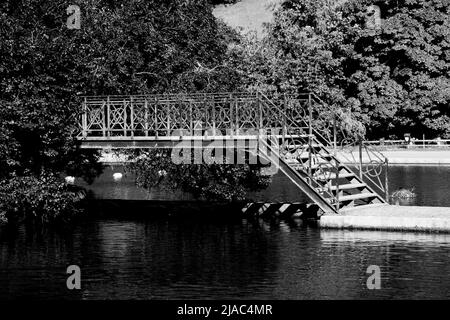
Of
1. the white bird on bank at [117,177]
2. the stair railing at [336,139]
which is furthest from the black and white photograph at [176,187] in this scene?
the white bird on bank at [117,177]

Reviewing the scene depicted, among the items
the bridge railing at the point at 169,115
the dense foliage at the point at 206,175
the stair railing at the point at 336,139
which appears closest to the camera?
the stair railing at the point at 336,139

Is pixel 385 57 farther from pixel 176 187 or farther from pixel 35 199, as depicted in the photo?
pixel 35 199

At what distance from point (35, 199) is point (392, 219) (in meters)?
11.4

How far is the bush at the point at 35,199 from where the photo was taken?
3086 cm

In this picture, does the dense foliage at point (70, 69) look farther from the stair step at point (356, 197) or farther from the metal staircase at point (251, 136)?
the stair step at point (356, 197)

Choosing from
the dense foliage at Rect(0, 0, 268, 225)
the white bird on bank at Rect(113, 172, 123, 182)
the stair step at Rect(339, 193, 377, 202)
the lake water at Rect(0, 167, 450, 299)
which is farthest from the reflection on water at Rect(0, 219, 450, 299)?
the white bird on bank at Rect(113, 172, 123, 182)

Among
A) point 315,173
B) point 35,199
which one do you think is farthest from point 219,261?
point 35,199

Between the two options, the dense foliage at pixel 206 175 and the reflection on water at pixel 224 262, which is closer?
the reflection on water at pixel 224 262

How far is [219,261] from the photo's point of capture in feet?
79.4

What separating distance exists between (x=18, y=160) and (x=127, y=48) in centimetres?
691

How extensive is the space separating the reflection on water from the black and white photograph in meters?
0.06

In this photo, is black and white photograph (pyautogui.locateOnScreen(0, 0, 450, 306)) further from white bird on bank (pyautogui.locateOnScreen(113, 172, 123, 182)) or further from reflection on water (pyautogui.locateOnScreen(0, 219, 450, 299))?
white bird on bank (pyautogui.locateOnScreen(113, 172, 123, 182))

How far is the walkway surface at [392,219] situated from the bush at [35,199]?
8.97m
